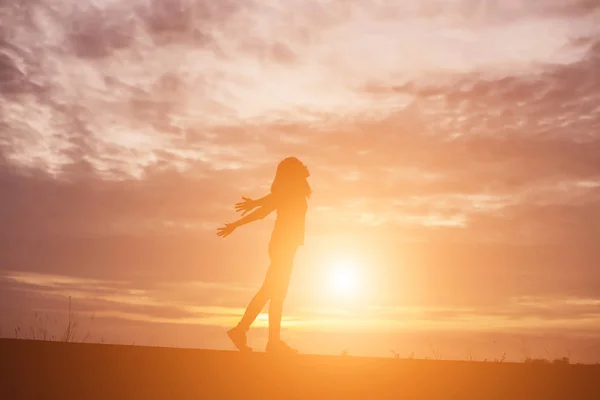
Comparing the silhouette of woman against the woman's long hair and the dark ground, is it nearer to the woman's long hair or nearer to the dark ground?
the woman's long hair

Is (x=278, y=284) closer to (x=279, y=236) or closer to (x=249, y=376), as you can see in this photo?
(x=279, y=236)

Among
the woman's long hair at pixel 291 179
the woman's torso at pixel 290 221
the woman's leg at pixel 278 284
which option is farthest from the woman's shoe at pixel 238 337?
the woman's long hair at pixel 291 179

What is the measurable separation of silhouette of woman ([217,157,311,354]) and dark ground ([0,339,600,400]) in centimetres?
82

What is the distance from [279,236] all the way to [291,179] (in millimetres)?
929

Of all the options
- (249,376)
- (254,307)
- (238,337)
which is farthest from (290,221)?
(249,376)

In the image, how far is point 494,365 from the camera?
1095cm

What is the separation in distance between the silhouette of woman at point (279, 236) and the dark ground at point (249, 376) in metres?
0.82

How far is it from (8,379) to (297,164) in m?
5.74

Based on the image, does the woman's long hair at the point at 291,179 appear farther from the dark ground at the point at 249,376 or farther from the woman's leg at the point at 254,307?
the dark ground at the point at 249,376

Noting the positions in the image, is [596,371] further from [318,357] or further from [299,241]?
[299,241]

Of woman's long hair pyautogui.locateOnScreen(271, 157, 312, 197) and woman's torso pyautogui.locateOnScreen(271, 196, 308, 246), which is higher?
woman's long hair pyautogui.locateOnScreen(271, 157, 312, 197)

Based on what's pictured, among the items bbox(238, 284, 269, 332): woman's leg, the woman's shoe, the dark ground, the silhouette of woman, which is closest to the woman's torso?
the silhouette of woman

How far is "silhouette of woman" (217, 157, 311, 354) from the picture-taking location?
37.9 ft

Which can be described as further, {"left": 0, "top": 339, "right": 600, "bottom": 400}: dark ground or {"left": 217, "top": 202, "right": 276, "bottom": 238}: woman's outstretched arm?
{"left": 217, "top": 202, "right": 276, "bottom": 238}: woman's outstretched arm
